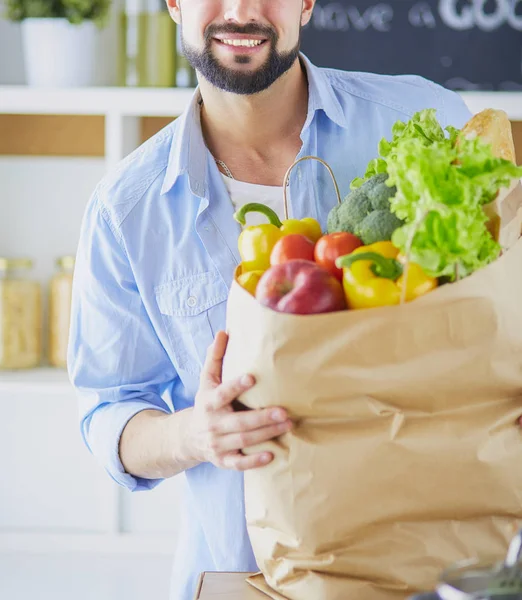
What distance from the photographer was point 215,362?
0.99 meters

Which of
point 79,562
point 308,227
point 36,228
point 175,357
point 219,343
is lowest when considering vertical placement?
point 79,562

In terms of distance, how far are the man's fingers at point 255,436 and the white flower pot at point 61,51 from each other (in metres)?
1.44

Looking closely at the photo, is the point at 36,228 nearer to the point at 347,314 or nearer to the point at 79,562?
the point at 79,562

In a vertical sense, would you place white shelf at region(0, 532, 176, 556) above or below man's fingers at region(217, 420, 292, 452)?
below

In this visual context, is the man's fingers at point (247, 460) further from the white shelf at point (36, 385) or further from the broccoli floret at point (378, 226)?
the white shelf at point (36, 385)

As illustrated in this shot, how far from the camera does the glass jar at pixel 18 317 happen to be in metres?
2.30

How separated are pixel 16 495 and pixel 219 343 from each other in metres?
1.72

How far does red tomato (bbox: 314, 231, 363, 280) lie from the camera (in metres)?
0.91

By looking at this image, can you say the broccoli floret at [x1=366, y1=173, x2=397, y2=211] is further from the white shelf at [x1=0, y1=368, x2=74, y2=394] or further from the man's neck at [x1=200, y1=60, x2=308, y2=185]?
the white shelf at [x1=0, y1=368, x2=74, y2=394]

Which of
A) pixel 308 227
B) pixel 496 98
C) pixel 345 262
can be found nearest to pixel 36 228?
pixel 496 98

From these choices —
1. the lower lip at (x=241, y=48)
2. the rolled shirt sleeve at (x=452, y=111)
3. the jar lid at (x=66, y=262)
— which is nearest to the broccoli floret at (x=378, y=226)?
the lower lip at (x=241, y=48)

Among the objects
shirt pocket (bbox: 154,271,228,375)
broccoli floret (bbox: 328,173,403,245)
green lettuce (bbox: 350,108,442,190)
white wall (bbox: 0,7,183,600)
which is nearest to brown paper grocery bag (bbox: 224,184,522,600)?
broccoli floret (bbox: 328,173,403,245)

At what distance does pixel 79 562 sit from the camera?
229cm

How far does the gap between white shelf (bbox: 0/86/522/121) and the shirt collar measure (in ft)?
2.28
